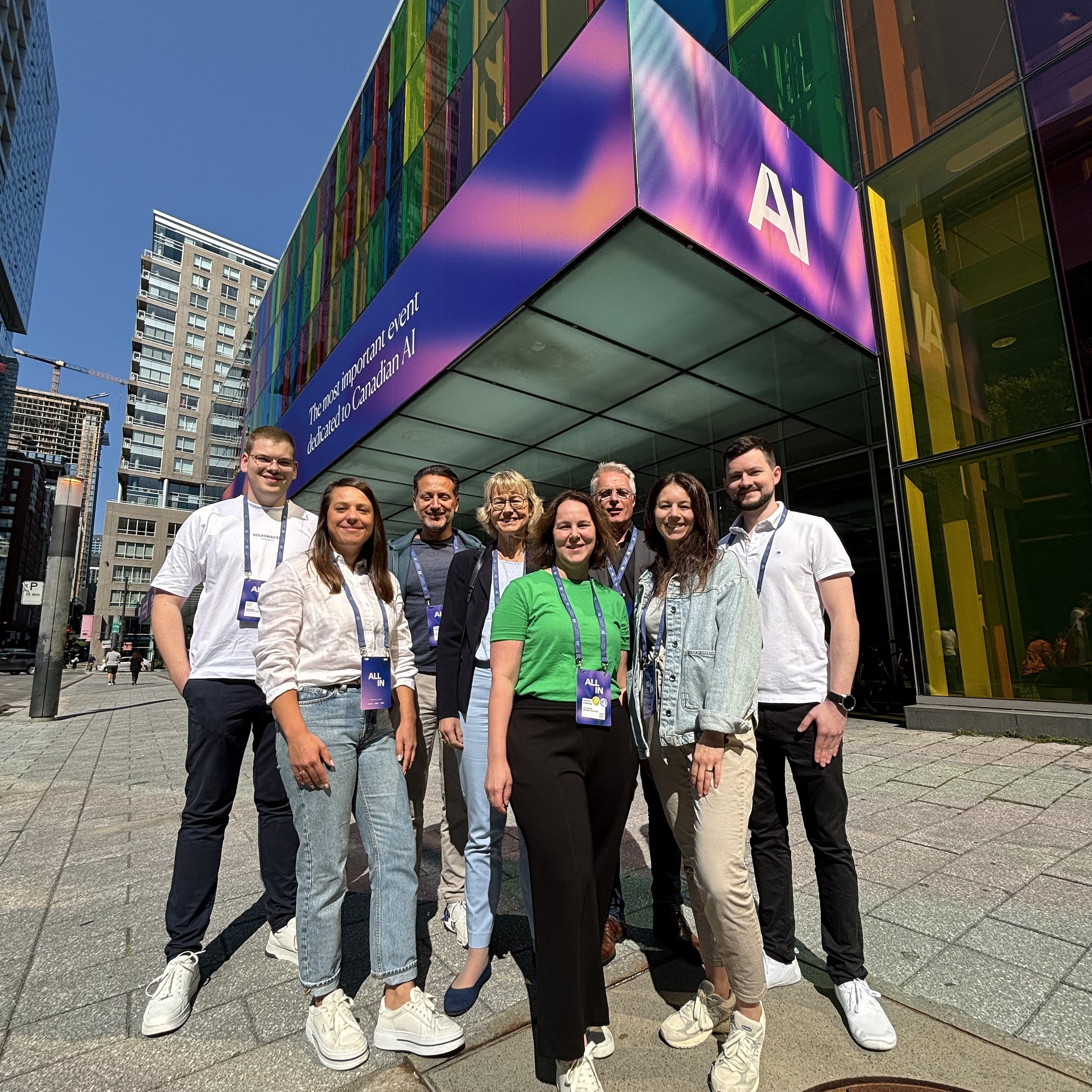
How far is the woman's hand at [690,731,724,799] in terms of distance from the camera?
6.12 feet

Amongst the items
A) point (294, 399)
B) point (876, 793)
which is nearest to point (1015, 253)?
point (876, 793)

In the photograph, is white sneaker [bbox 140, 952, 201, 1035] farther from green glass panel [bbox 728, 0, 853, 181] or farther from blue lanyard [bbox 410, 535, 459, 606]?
green glass panel [bbox 728, 0, 853, 181]

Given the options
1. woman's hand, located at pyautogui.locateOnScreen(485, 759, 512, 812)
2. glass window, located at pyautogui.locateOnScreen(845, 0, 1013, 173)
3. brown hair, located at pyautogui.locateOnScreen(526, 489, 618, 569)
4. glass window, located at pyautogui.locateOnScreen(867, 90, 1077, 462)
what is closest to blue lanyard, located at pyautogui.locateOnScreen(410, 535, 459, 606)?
brown hair, located at pyautogui.locateOnScreen(526, 489, 618, 569)

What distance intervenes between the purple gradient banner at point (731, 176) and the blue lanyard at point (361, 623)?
15.4 feet

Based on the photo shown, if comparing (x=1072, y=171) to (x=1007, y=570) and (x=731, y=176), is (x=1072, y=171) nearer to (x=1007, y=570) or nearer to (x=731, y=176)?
(x=731, y=176)

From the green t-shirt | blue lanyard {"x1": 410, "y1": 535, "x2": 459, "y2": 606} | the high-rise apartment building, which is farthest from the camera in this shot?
the high-rise apartment building

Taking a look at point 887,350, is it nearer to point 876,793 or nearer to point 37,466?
point 876,793

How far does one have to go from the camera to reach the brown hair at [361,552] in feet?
7.18

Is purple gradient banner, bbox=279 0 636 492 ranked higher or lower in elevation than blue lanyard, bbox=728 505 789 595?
higher

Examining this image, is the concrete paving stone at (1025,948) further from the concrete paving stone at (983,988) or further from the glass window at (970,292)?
the glass window at (970,292)

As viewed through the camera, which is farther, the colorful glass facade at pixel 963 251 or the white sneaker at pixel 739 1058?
the colorful glass facade at pixel 963 251

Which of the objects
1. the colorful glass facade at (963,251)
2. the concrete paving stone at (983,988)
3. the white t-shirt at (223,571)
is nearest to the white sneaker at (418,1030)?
the white t-shirt at (223,571)

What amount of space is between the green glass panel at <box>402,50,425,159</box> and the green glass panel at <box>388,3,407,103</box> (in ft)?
2.01

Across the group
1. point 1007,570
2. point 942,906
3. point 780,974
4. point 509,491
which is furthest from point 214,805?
point 1007,570
